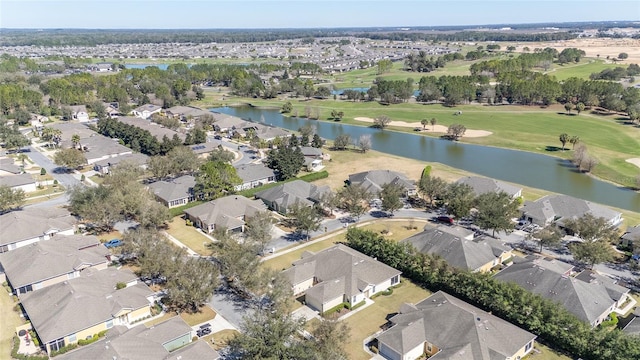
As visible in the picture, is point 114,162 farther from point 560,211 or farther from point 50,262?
point 560,211

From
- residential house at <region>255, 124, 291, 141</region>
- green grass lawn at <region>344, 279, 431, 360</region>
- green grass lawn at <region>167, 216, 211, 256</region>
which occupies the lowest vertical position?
green grass lawn at <region>344, 279, 431, 360</region>

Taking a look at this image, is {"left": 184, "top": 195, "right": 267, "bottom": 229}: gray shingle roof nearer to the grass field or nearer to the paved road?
the paved road

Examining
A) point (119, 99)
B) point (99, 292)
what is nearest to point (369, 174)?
point (99, 292)

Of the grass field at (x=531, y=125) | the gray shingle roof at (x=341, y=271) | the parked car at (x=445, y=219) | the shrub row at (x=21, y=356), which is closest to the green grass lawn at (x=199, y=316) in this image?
the gray shingle roof at (x=341, y=271)

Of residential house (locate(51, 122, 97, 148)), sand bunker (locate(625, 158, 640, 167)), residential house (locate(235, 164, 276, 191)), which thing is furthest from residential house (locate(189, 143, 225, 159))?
sand bunker (locate(625, 158, 640, 167))

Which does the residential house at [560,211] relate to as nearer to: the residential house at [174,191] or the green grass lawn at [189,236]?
the green grass lawn at [189,236]

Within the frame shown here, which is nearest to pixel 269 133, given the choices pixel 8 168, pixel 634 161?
pixel 8 168

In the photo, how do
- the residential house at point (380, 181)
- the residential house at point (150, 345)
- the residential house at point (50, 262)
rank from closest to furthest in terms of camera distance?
1. the residential house at point (150, 345)
2. the residential house at point (50, 262)
3. the residential house at point (380, 181)

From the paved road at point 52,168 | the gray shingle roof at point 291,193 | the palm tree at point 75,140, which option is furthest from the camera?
the palm tree at point 75,140

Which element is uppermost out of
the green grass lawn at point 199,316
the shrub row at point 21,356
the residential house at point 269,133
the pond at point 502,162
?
the residential house at point 269,133
